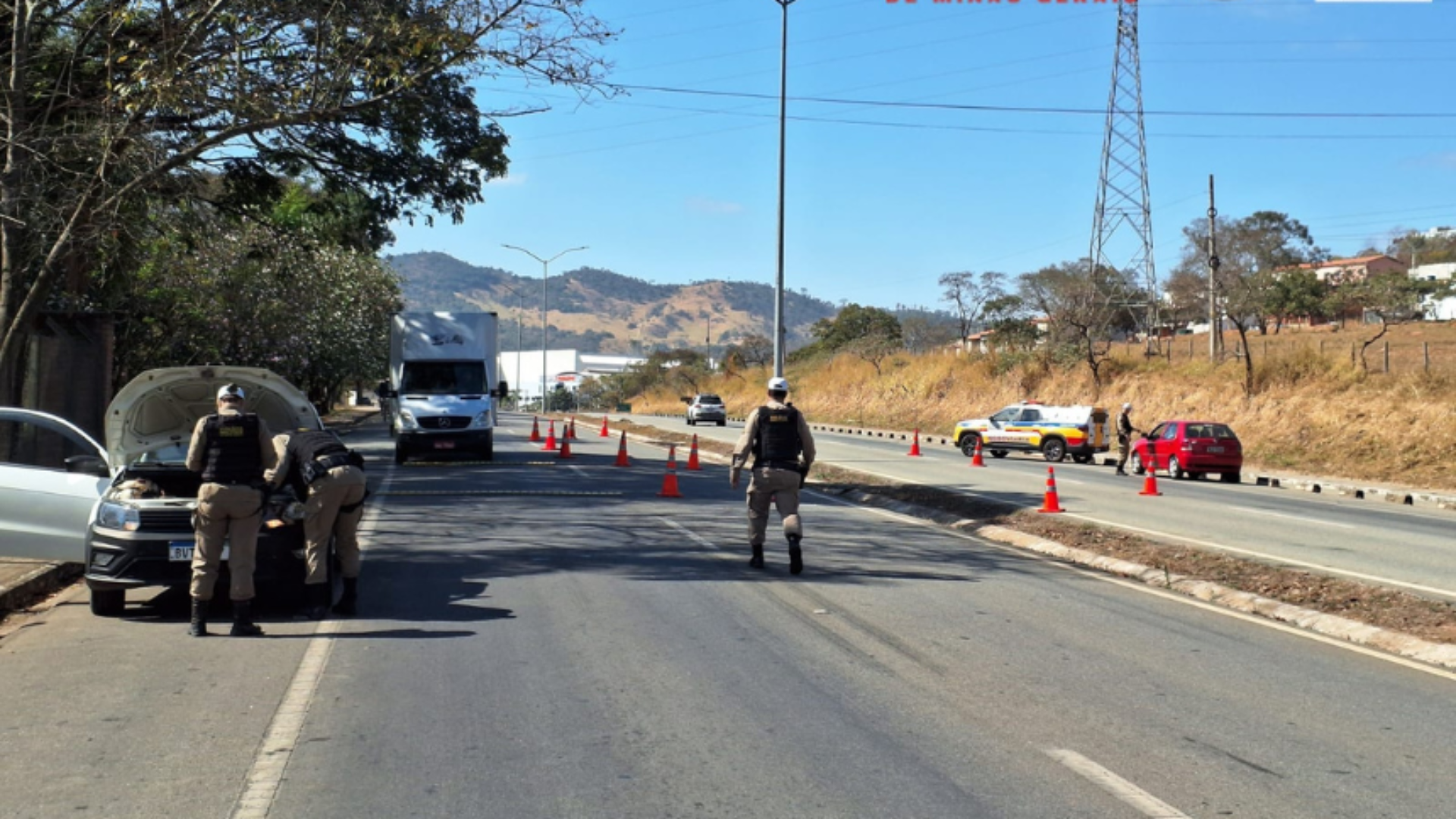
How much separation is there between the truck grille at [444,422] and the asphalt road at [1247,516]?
→ 8.46 meters

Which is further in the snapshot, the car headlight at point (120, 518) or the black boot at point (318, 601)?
the black boot at point (318, 601)

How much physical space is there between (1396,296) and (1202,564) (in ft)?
168

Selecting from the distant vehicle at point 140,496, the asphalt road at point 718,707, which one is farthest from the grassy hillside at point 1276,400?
the distant vehicle at point 140,496

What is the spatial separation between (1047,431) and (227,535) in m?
30.7

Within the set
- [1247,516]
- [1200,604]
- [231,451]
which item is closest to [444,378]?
[1247,516]

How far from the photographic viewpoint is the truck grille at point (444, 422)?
92.1 feet

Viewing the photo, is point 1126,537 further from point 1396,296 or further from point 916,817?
point 1396,296

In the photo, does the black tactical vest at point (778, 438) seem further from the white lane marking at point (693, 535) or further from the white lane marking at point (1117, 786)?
the white lane marking at point (1117, 786)

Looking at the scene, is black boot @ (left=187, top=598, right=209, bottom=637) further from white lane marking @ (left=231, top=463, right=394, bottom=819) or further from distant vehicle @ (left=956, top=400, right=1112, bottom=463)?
distant vehicle @ (left=956, top=400, right=1112, bottom=463)

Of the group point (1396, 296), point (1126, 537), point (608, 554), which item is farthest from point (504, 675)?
point (1396, 296)

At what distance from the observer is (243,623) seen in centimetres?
912

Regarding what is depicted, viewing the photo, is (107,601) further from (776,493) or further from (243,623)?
(776,493)

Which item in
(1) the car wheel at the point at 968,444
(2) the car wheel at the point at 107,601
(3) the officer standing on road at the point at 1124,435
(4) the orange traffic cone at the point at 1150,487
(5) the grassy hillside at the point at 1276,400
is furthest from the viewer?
(1) the car wheel at the point at 968,444

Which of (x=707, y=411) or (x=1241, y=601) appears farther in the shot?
(x=707, y=411)
